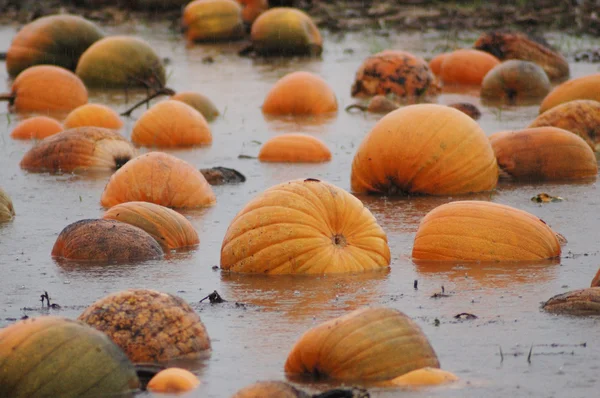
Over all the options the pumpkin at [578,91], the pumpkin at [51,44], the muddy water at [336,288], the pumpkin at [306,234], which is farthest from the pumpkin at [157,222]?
the pumpkin at [51,44]

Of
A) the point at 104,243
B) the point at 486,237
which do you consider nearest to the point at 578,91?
the point at 486,237

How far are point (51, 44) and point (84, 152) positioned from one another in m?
7.99

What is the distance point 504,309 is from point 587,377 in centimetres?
108

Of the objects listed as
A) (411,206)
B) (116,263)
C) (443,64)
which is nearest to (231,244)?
(116,263)

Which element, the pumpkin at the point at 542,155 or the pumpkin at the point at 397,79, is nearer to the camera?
the pumpkin at the point at 542,155

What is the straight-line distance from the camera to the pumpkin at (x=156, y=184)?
27.2 feet

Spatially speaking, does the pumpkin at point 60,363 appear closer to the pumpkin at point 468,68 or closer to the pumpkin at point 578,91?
the pumpkin at point 578,91

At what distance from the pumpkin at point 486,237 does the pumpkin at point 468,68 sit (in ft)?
32.0

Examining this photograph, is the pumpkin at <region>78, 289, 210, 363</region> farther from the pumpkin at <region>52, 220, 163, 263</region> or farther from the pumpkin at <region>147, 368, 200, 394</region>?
the pumpkin at <region>52, 220, 163, 263</region>

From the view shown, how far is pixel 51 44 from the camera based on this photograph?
58.1ft

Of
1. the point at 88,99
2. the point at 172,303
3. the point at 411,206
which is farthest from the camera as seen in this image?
the point at 88,99

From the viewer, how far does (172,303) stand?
499 cm

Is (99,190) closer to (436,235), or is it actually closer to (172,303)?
(436,235)

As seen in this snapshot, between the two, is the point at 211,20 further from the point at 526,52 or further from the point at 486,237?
the point at 486,237
